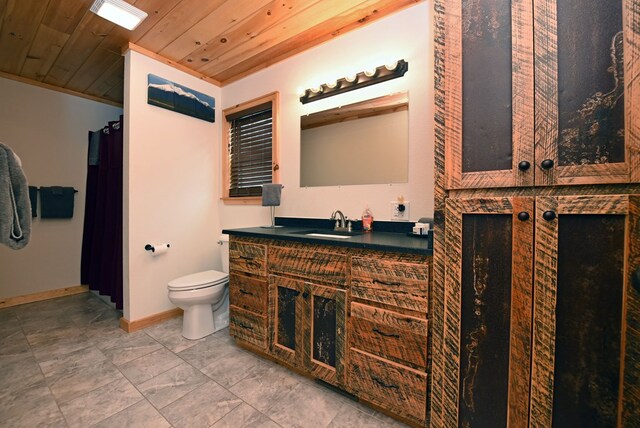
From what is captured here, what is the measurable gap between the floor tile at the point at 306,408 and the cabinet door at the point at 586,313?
0.89m

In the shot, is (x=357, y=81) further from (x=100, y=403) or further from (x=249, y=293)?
(x=100, y=403)

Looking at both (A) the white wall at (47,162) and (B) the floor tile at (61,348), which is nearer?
(B) the floor tile at (61,348)

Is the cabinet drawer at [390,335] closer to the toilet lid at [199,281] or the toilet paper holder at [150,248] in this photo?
the toilet lid at [199,281]

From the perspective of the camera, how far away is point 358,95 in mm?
1983

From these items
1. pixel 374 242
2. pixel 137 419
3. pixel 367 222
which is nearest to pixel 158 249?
pixel 137 419

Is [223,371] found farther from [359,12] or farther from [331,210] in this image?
[359,12]

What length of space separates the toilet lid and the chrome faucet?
1064mm

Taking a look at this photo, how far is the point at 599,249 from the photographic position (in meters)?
0.85

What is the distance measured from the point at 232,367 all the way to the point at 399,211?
153 centimetres

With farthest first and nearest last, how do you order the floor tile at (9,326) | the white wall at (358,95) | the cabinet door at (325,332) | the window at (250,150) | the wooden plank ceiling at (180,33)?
the window at (250,150) < the floor tile at (9,326) < the wooden plank ceiling at (180,33) < the white wall at (358,95) < the cabinet door at (325,332)

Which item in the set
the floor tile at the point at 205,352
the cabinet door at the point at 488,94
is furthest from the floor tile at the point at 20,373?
the cabinet door at the point at 488,94

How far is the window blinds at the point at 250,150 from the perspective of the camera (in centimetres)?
255

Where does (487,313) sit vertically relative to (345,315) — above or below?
above

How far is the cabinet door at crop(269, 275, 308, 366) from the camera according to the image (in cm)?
157
